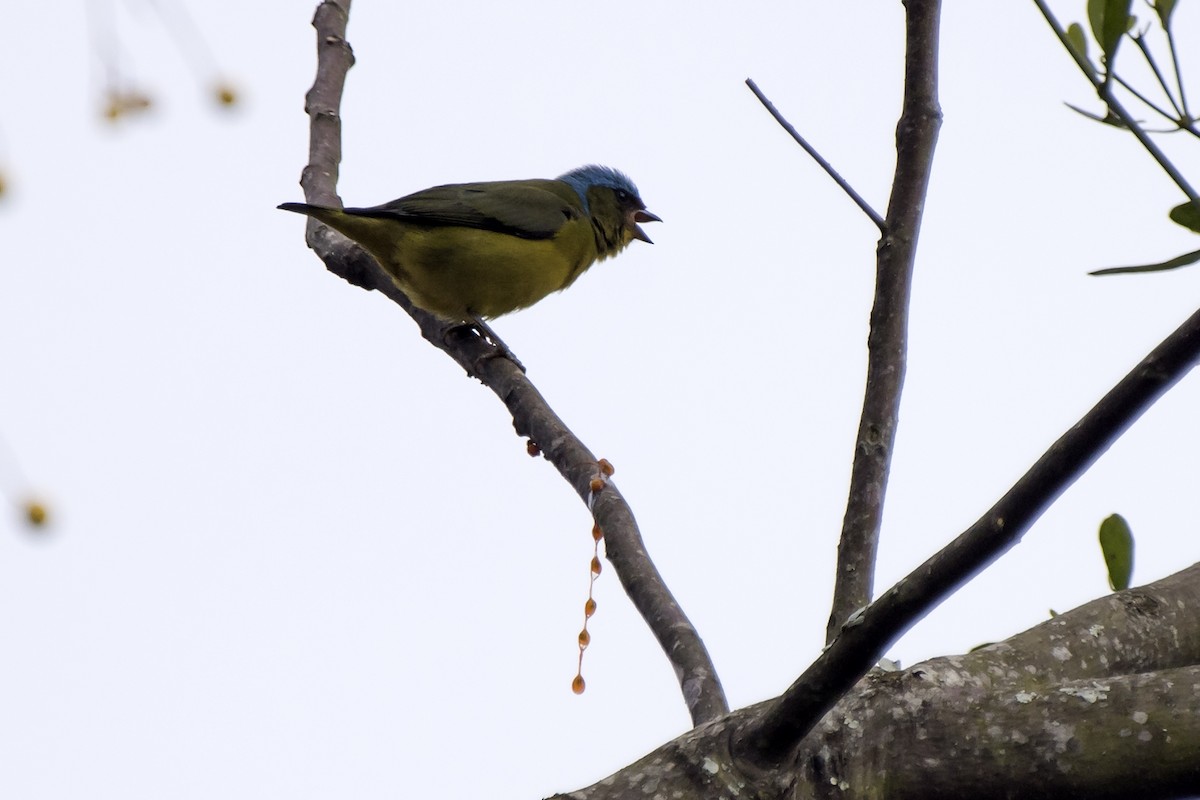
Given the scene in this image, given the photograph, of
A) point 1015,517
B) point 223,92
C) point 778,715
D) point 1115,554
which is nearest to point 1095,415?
point 1015,517

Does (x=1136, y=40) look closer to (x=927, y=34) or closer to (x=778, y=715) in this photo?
(x=927, y=34)

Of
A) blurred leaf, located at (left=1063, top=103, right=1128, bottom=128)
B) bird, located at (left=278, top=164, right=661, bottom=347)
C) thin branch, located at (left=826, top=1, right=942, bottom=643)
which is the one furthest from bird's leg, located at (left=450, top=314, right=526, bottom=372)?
blurred leaf, located at (left=1063, top=103, right=1128, bottom=128)

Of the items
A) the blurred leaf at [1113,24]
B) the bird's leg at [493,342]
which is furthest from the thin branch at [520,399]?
the blurred leaf at [1113,24]

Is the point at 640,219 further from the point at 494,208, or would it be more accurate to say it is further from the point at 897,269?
the point at 897,269

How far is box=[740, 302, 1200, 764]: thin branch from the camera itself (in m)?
1.40

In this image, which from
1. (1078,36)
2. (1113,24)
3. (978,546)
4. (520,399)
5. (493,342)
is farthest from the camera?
(493,342)

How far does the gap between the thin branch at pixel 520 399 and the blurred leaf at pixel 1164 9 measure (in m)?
1.23

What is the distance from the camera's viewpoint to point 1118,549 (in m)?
2.20

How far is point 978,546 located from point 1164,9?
895 mm

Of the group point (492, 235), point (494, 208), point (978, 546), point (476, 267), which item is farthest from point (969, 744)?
point (494, 208)

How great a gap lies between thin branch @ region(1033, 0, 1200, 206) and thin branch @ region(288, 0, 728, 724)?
104 cm

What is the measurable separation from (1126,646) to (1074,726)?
0.42 metres

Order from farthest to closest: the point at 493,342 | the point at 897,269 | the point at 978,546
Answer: the point at 493,342 → the point at 897,269 → the point at 978,546

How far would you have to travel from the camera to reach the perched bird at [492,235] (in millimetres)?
4594
